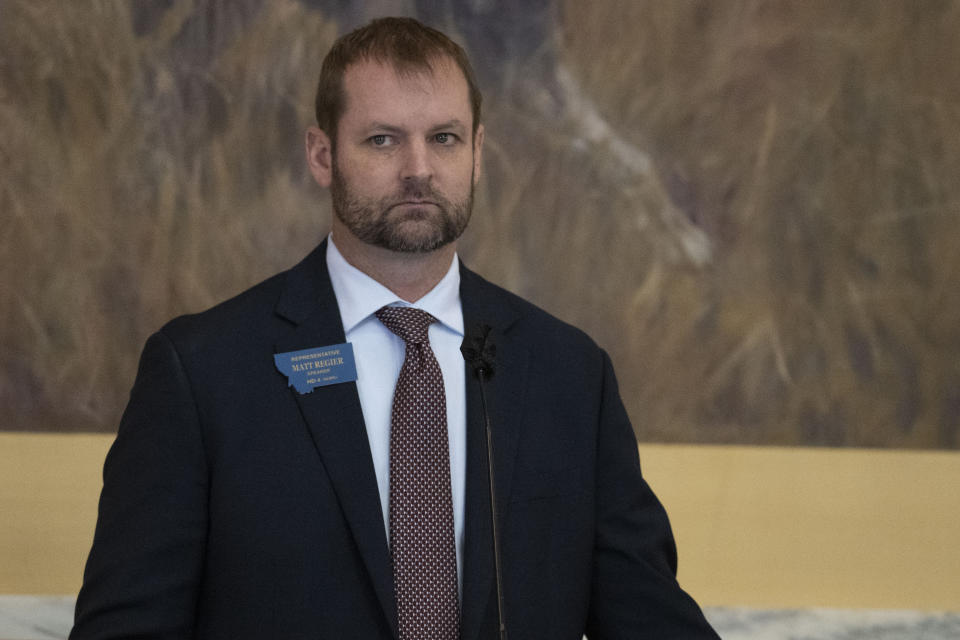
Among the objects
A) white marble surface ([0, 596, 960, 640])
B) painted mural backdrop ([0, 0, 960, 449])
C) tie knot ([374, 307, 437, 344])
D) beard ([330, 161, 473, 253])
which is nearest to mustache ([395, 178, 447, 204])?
beard ([330, 161, 473, 253])

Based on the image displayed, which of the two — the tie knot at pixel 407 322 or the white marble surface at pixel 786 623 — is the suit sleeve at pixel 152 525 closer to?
the tie knot at pixel 407 322

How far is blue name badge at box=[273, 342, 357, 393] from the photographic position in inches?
85.4

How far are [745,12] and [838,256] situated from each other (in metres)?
0.85

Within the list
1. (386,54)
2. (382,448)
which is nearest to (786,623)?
(382,448)

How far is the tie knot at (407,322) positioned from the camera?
7.41 feet

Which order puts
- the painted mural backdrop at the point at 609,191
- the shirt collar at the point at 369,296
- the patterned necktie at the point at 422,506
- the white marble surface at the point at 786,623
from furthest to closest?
the painted mural backdrop at the point at 609,191
the white marble surface at the point at 786,623
the shirt collar at the point at 369,296
the patterned necktie at the point at 422,506

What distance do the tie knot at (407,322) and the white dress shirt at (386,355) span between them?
1 centimetres

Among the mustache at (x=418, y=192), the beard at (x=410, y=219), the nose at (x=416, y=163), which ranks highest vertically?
the nose at (x=416, y=163)

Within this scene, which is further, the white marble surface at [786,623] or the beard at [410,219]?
the white marble surface at [786,623]

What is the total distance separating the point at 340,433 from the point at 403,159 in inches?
21.8

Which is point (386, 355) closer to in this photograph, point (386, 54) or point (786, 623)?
point (386, 54)

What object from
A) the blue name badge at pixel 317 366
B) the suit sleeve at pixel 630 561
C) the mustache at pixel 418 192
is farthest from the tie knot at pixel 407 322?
the suit sleeve at pixel 630 561

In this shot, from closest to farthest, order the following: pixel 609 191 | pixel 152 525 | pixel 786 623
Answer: pixel 152 525 < pixel 786 623 < pixel 609 191

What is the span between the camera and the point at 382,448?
219cm
